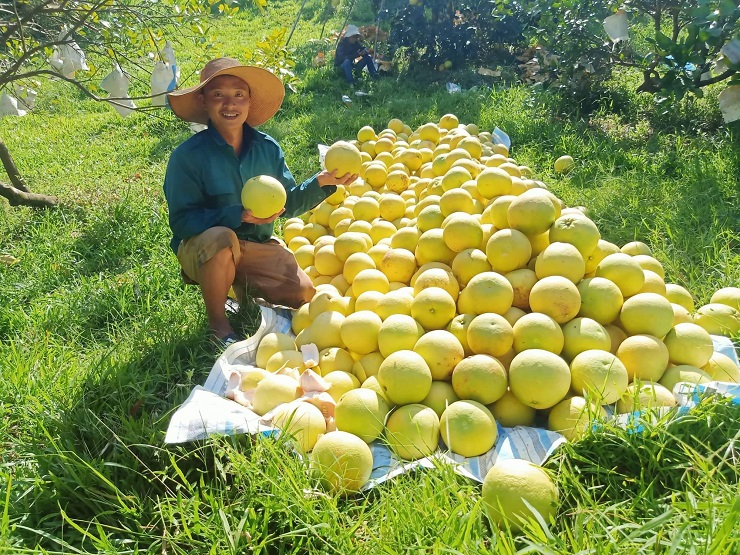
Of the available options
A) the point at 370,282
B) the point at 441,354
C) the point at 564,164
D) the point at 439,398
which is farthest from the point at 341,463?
the point at 564,164

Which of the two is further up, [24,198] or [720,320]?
[24,198]

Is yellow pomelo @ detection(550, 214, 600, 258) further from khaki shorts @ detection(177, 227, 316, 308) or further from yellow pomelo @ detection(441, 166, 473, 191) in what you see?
khaki shorts @ detection(177, 227, 316, 308)

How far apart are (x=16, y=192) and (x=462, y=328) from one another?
4.28 metres

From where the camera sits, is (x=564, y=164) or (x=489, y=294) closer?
(x=489, y=294)

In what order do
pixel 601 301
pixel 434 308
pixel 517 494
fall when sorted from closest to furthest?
pixel 517 494, pixel 601 301, pixel 434 308

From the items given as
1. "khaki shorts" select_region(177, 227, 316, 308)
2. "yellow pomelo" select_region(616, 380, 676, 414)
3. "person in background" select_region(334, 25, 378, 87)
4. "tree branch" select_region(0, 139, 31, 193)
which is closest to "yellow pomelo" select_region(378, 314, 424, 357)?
"yellow pomelo" select_region(616, 380, 676, 414)

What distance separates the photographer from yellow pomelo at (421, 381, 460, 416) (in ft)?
6.97

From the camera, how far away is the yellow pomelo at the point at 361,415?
201 cm

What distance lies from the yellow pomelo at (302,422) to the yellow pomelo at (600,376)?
1.03 meters

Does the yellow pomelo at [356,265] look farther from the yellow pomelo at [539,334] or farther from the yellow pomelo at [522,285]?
the yellow pomelo at [539,334]

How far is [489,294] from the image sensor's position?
2.34 m

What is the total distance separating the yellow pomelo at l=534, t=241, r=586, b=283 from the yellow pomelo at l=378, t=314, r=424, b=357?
66 cm

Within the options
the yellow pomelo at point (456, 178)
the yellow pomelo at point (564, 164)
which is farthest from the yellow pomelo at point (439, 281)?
the yellow pomelo at point (564, 164)

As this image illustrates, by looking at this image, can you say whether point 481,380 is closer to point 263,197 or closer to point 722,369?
point 722,369
